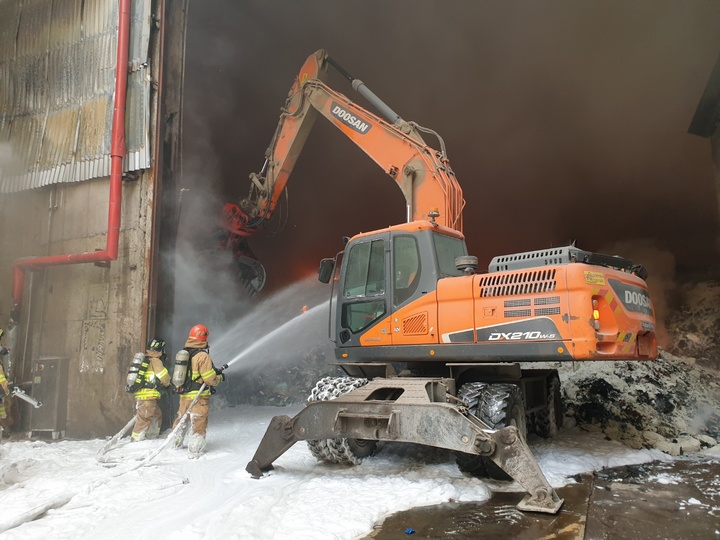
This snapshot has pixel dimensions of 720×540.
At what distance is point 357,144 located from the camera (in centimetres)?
893

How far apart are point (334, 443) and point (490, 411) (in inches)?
67.9

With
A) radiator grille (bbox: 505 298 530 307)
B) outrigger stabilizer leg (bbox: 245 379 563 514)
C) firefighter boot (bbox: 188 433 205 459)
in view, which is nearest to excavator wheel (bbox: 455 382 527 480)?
outrigger stabilizer leg (bbox: 245 379 563 514)

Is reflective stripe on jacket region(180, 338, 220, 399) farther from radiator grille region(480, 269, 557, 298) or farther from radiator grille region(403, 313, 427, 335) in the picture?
radiator grille region(480, 269, 557, 298)

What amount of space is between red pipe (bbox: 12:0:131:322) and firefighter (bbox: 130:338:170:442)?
189 cm

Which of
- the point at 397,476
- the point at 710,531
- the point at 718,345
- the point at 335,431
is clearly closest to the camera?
the point at 710,531

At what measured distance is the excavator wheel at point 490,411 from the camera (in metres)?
4.90

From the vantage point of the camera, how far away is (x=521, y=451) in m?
3.88

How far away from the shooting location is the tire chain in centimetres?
540

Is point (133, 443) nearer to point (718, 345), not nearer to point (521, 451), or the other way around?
point (521, 451)

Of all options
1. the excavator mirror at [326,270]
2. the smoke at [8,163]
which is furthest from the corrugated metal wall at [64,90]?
the excavator mirror at [326,270]

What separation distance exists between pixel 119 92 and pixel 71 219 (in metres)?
2.40

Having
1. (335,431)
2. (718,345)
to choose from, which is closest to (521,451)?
(335,431)

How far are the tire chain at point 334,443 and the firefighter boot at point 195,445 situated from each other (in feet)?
5.05

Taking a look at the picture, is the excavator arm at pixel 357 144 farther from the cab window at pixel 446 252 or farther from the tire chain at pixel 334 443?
the tire chain at pixel 334 443
